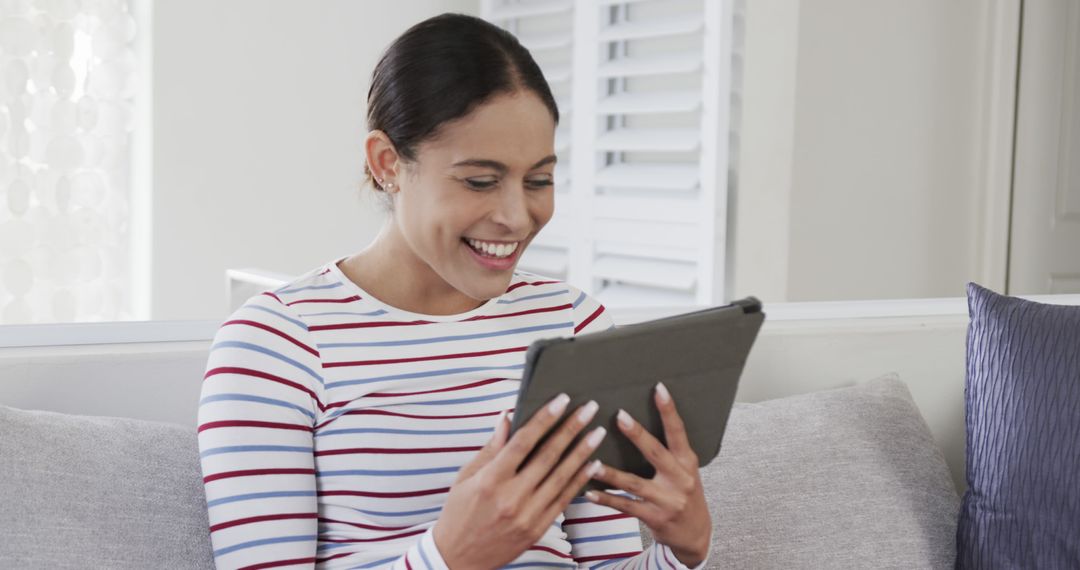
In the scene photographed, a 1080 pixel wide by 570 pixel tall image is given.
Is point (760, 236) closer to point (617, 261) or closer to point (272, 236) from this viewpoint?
point (617, 261)

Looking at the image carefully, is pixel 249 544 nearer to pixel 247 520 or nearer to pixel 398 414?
pixel 247 520

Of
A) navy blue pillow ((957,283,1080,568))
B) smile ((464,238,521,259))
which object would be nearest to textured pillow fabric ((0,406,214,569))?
smile ((464,238,521,259))

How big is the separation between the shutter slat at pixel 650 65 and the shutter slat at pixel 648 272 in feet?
1.67

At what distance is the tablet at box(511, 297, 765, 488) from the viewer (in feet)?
2.73

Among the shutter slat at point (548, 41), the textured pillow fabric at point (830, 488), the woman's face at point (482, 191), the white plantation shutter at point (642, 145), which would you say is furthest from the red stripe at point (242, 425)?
the shutter slat at point (548, 41)

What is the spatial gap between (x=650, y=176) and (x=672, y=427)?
7.35 ft

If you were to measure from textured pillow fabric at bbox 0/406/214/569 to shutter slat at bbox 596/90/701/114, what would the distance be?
2.11 metres

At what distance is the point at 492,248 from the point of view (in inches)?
41.6

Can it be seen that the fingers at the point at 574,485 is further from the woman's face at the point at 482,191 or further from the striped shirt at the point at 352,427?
the woman's face at the point at 482,191

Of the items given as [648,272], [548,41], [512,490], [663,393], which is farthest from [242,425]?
[548,41]

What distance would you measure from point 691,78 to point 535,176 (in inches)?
85.8

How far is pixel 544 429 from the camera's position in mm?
852

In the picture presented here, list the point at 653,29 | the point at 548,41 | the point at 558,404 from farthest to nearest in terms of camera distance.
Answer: the point at 548,41
the point at 653,29
the point at 558,404

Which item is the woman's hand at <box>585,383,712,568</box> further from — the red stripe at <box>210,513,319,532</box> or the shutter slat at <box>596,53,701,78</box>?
the shutter slat at <box>596,53,701,78</box>
